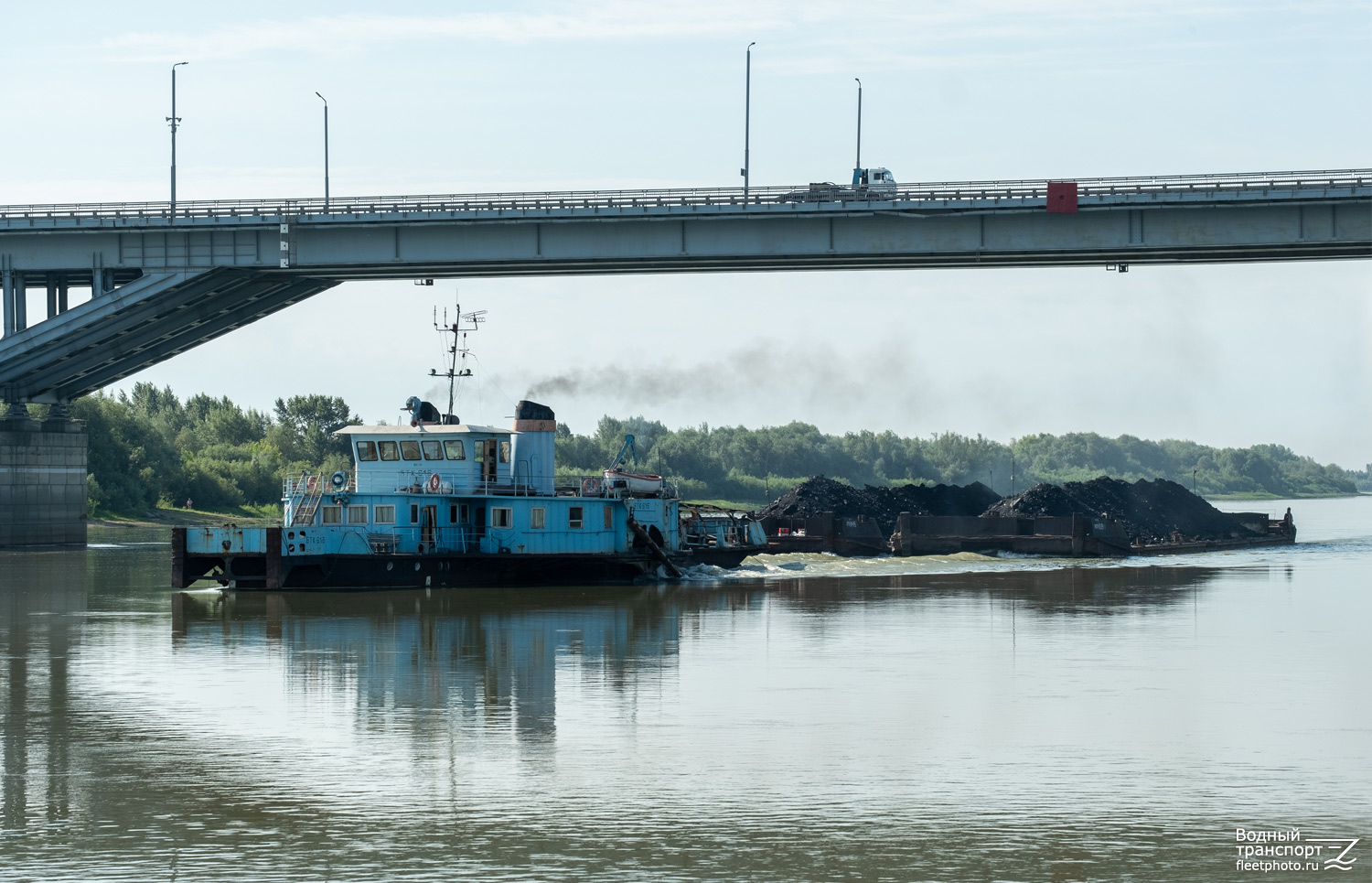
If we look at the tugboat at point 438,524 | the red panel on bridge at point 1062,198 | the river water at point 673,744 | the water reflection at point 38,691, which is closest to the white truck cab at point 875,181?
the red panel on bridge at point 1062,198

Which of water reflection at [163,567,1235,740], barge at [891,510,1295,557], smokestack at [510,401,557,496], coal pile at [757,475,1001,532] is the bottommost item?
water reflection at [163,567,1235,740]

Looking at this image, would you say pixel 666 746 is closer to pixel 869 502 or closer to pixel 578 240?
pixel 578 240

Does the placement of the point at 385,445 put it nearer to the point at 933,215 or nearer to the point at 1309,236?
the point at 933,215

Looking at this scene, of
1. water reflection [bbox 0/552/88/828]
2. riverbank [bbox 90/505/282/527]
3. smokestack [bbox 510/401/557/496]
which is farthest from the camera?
riverbank [bbox 90/505/282/527]

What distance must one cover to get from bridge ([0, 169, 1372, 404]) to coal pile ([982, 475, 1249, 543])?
20.3 meters

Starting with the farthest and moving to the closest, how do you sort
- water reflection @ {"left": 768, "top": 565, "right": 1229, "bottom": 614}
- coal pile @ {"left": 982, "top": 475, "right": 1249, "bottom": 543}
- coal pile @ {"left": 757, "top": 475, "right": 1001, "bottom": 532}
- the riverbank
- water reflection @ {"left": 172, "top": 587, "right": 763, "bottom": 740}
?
the riverbank → coal pile @ {"left": 982, "top": 475, "right": 1249, "bottom": 543} → coal pile @ {"left": 757, "top": 475, "right": 1001, "bottom": 532} → water reflection @ {"left": 768, "top": 565, "right": 1229, "bottom": 614} → water reflection @ {"left": 172, "top": 587, "right": 763, "bottom": 740}

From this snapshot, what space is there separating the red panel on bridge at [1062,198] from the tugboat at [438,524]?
2211cm

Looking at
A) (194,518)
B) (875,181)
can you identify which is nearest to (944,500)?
(875,181)

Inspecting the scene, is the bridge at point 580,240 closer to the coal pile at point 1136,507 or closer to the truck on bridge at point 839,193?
the truck on bridge at point 839,193

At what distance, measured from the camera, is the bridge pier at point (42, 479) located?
257 feet

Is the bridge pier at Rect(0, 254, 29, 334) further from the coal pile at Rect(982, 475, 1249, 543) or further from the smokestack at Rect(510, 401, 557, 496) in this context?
the coal pile at Rect(982, 475, 1249, 543)

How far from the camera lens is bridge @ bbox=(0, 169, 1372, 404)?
61.1 meters

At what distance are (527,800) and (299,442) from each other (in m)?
134

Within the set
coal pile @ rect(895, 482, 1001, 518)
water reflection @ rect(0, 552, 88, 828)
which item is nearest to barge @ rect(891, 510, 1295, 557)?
coal pile @ rect(895, 482, 1001, 518)
